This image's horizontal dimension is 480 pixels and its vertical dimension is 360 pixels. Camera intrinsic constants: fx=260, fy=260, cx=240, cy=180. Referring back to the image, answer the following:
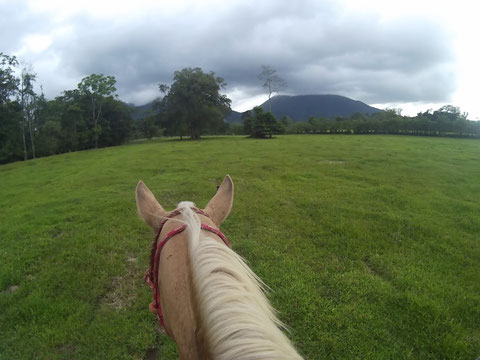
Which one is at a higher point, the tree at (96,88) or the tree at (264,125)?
the tree at (96,88)

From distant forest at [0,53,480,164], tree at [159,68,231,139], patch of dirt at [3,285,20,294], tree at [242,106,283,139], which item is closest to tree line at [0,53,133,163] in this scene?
distant forest at [0,53,480,164]

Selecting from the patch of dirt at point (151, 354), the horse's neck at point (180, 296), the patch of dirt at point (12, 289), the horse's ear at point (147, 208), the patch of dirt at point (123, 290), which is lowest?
the patch of dirt at point (151, 354)

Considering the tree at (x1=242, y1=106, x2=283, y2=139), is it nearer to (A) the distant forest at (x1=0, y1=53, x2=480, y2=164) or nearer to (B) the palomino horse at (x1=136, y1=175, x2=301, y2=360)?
(A) the distant forest at (x1=0, y1=53, x2=480, y2=164)

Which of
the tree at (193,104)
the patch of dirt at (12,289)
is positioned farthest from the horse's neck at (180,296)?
the tree at (193,104)

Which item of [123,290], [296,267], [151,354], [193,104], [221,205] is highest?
[193,104]

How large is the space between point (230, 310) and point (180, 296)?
1.09 feet

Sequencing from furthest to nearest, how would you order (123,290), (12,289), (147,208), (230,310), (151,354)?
1. (12,289)
2. (123,290)
3. (151,354)
4. (147,208)
5. (230,310)

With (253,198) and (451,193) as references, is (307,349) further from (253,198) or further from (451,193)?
(451,193)

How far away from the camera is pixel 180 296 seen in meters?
1.07

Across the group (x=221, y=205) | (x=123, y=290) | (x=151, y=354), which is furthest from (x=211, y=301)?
(x=123, y=290)

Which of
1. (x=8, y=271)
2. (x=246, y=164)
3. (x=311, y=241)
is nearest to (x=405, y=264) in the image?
(x=311, y=241)

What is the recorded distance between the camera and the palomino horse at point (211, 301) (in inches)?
29.9

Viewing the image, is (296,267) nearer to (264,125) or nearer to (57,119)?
(264,125)

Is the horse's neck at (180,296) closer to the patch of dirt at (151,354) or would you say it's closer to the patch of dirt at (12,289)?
the patch of dirt at (151,354)
